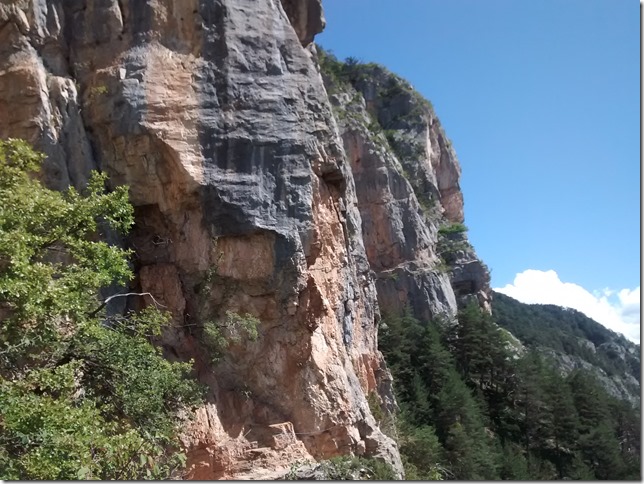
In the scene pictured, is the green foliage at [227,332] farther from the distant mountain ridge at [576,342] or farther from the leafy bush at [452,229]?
the distant mountain ridge at [576,342]

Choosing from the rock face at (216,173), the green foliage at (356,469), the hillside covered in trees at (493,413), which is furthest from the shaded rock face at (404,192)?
the rock face at (216,173)

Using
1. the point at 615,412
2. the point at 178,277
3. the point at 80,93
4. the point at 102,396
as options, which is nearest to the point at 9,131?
the point at 80,93

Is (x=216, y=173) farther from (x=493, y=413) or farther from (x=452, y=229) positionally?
(x=452, y=229)

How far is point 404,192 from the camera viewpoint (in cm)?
4444

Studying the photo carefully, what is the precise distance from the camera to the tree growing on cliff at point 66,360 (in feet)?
20.4

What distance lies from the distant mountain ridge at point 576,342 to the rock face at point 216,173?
1764 inches

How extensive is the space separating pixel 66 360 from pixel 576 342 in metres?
87.2

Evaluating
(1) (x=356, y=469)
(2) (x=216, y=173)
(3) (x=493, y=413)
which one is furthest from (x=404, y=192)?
(1) (x=356, y=469)

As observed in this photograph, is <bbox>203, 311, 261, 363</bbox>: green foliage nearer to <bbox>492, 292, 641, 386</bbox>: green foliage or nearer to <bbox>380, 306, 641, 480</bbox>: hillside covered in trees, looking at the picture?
<bbox>380, 306, 641, 480</bbox>: hillside covered in trees

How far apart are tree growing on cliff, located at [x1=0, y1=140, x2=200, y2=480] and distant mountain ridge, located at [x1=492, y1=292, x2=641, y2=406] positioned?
167 feet

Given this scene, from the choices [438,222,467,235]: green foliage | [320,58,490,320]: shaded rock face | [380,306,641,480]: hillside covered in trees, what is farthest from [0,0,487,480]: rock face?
[438,222,467,235]: green foliage

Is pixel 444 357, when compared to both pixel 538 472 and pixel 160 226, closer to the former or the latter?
pixel 538 472

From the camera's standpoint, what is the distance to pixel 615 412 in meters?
34.7

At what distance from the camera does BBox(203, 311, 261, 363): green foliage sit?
13.0 metres
